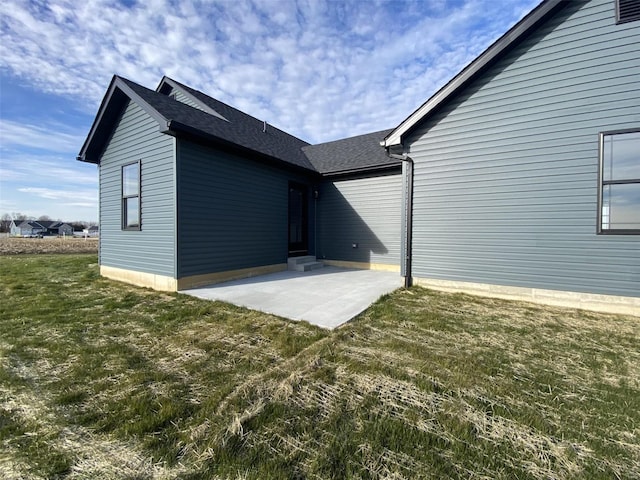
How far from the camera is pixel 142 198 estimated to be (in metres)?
6.38

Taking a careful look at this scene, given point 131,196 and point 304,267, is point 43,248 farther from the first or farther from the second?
point 304,267

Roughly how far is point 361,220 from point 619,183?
18.8 feet

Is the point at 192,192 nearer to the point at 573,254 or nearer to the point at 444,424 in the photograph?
the point at 444,424

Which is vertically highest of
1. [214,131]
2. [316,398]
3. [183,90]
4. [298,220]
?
[183,90]

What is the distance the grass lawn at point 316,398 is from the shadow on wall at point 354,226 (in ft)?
15.5

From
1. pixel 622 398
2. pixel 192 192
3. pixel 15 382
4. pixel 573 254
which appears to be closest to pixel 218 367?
pixel 15 382

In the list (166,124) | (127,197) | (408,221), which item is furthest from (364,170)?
(127,197)

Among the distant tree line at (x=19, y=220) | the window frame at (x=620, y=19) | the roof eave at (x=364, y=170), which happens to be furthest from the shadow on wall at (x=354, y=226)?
the distant tree line at (x=19, y=220)

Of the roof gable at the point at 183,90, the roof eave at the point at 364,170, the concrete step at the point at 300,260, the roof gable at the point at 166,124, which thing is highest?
the roof gable at the point at 183,90

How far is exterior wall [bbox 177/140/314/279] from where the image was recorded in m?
5.76

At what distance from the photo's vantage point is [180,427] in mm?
1764

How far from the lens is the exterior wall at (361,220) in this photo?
27.3 ft

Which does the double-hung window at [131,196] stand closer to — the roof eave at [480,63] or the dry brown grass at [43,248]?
the roof eave at [480,63]

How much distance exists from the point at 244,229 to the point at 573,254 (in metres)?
6.89
